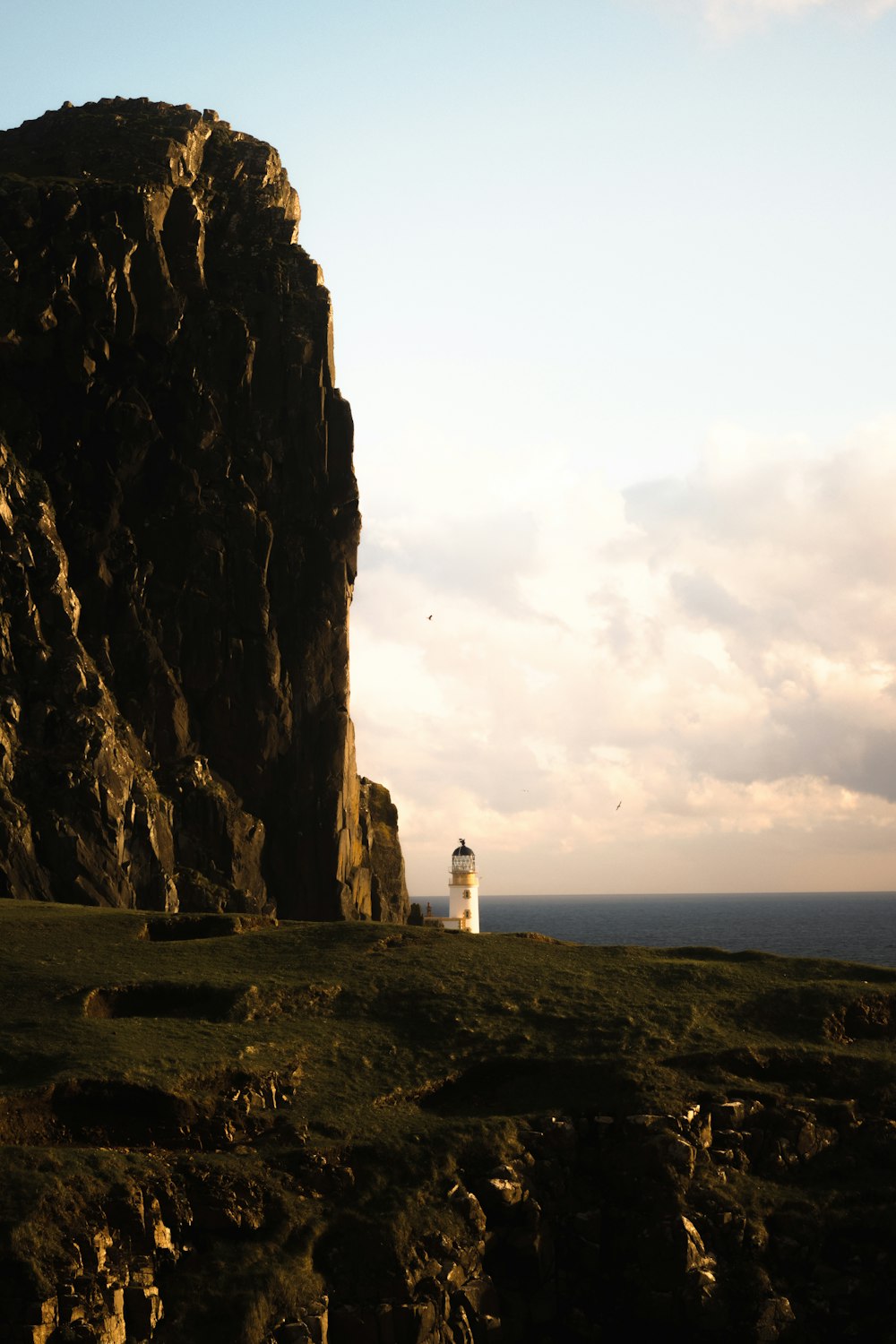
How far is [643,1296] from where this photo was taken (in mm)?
33469

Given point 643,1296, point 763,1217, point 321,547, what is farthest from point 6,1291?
point 321,547

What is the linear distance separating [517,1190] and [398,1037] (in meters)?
9.56

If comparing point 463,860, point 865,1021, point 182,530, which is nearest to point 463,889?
point 463,860

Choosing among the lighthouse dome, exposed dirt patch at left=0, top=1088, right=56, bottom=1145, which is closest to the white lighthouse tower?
the lighthouse dome

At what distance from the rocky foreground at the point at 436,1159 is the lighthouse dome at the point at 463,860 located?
6746cm

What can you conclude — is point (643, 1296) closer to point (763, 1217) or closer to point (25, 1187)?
point (763, 1217)

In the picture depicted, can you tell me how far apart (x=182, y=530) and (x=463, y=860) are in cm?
4287

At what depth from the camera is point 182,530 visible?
8925cm

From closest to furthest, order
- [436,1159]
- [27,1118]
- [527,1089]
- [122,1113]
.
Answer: [27,1118]
[436,1159]
[122,1113]
[527,1089]

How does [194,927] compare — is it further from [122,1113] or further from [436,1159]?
[436,1159]

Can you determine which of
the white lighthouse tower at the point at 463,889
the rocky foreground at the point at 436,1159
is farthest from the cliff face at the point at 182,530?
the rocky foreground at the point at 436,1159

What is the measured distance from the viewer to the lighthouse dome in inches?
4577

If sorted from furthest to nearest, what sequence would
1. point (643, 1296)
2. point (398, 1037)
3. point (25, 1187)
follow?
point (398, 1037) < point (643, 1296) < point (25, 1187)

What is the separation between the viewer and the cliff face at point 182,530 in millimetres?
81938
